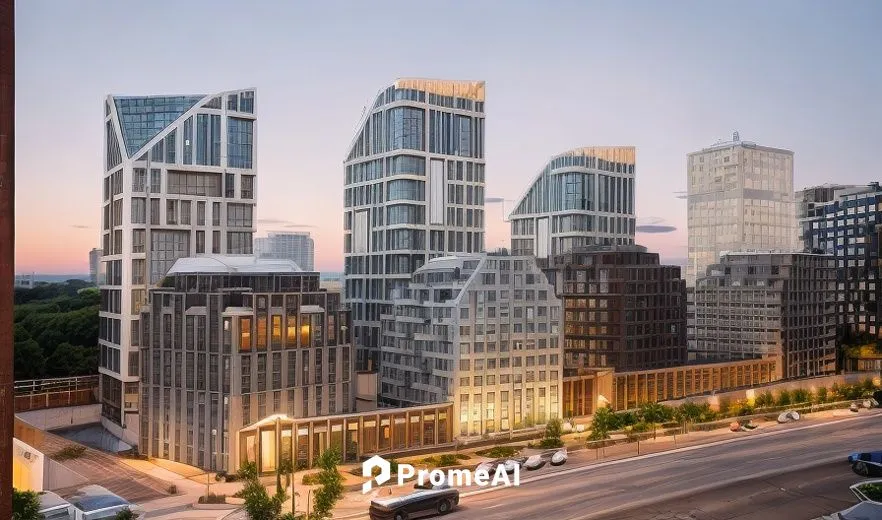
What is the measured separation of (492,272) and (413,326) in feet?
46.8

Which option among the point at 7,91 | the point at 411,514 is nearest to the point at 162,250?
the point at 411,514

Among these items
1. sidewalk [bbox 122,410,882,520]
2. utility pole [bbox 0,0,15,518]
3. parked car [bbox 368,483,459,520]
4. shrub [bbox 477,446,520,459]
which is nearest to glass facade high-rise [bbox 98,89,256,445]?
sidewalk [bbox 122,410,882,520]

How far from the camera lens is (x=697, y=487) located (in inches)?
3000

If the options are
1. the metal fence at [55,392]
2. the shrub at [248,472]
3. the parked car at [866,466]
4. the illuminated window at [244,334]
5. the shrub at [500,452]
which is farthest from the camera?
the metal fence at [55,392]

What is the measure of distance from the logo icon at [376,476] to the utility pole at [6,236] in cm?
3622

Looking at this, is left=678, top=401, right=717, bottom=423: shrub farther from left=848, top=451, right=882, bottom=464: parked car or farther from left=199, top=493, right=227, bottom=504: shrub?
left=199, top=493, right=227, bottom=504: shrub

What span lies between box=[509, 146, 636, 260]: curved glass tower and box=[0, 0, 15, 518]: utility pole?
13506 cm

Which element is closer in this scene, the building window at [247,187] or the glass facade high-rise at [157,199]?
the glass facade high-rise at [157,199]

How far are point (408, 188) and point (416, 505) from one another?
260ft

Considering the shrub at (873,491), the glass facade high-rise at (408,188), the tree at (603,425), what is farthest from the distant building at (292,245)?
the shrub at (873,491)

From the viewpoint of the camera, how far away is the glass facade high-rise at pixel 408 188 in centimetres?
13825

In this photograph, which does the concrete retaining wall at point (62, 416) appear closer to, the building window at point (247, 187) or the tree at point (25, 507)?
the building window at point (247, 187)

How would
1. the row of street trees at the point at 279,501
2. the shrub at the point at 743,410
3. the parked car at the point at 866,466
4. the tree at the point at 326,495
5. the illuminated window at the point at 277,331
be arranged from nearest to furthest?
1. the row of street trees at the point at 279,501
2. the tree at the point at 326,495
3. the parked car at the point at 866,466
4. the illuminated window at the point at 277,331
5. the shrub at the point at 743,410

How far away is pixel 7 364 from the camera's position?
1727 inches
